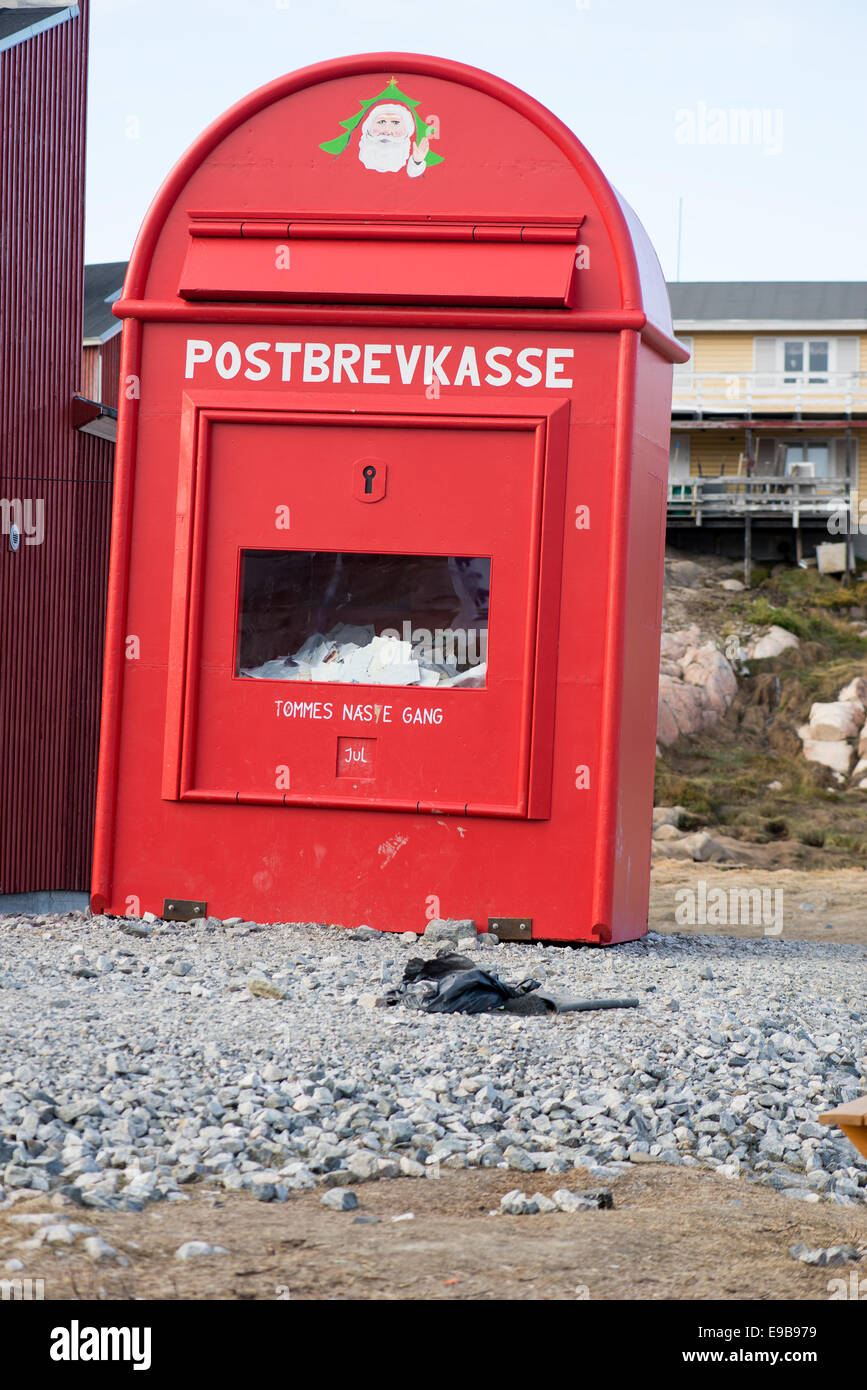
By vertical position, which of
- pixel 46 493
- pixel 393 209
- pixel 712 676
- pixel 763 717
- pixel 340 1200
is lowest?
pixel 340 1200

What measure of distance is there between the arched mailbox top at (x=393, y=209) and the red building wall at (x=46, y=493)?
1.94m

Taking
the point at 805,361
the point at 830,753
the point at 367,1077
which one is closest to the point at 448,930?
the point at 367,1077

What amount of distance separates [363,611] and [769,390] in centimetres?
3068

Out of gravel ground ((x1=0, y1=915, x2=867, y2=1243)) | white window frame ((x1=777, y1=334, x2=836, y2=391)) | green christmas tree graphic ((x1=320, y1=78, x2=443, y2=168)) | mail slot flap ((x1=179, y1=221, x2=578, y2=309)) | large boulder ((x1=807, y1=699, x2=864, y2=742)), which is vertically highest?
white window frame ((x1=777, y1=334, x2=836, y2=391))

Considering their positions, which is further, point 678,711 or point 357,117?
point 678,711

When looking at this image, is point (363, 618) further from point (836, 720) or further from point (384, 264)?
point (836, 720)

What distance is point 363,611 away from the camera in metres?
8.95

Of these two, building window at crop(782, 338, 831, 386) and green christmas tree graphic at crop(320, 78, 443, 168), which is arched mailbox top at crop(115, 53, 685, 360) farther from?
building window at crop(782, 338, 831, 386)

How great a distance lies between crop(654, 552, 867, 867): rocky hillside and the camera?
2145 cm

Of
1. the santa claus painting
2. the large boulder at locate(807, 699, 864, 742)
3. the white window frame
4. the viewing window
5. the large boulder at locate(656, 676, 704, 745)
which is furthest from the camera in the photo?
Answer: the white window frame

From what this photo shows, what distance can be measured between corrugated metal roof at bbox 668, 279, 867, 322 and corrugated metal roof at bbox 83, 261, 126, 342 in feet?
53.9

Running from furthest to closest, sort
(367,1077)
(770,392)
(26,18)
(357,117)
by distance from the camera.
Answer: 1. (770,392)
2. (26,18)
3. (357,117)
4. (367,1077)

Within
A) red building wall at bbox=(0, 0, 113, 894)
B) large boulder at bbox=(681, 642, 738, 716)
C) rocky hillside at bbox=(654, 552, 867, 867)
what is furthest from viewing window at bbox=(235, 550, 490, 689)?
large boulder at bbox=(681, 642, 738, 716)
